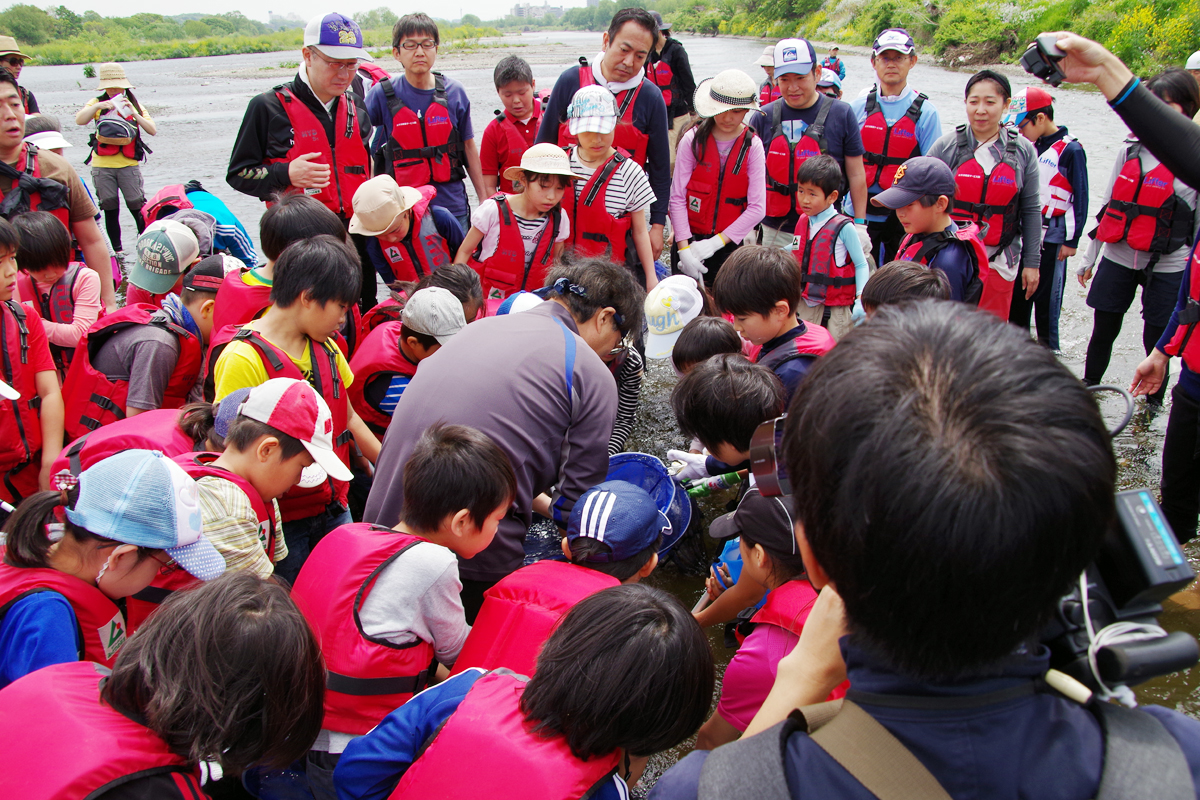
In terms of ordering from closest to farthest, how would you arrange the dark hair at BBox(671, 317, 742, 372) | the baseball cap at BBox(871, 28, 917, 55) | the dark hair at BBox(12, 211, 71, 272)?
the dark hair at BBox(671, 317, 742, 372)
the dark hair at BBox(12, 211, 71, 272)
the baseball cap at BBox(871, 28, 917, 55)

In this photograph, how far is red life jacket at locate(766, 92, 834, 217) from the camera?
507cm

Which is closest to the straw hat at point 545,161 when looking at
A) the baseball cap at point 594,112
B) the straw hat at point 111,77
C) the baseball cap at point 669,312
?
the baseball cap at point 594,112

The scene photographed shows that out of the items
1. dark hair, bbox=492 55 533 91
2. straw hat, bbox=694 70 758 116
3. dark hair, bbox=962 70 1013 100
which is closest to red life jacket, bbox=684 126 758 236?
straw hat, bbox=694 70 758 116

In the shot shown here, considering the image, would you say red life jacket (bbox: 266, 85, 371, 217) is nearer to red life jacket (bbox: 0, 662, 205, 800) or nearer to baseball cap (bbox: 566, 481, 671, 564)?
baseball cap (bbox: 566, 481, 671, 564)

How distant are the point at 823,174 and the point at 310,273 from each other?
2809 millimetres

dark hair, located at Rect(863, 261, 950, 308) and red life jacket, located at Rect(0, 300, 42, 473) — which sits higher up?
dark hair, located at Rect(863, 261, 950, 308)

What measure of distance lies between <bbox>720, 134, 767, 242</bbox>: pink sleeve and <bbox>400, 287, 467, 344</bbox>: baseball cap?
2.46 metres

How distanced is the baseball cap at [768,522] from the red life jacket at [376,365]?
6.26 feet

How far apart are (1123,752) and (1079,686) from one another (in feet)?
0.25

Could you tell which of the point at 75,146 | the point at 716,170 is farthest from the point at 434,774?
the point at 75,146

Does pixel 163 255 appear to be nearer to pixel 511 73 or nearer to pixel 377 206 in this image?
pixel 377 206

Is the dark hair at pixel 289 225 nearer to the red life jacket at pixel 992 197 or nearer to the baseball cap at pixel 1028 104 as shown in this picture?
the red life jacket at pixel 992 197

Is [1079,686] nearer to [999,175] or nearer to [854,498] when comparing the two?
[854,498]

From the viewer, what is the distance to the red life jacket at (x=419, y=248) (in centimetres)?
436
